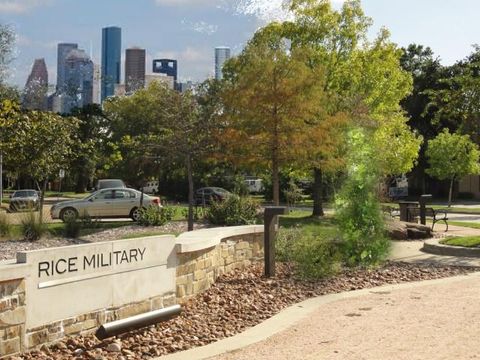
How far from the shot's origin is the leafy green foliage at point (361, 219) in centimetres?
1161

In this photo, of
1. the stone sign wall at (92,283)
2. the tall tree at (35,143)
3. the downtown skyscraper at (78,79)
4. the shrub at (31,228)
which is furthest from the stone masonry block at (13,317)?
the downtown skyscraper at (78,79)

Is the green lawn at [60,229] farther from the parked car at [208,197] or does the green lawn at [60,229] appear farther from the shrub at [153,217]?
the parked car at [208,197]

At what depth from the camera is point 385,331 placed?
277 inches

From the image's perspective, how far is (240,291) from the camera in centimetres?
923

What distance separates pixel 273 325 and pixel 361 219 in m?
4.61

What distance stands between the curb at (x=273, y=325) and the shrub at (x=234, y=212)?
353 inches

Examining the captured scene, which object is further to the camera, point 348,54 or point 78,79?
point 78,79

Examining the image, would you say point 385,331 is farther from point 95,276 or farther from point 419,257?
point 419,257

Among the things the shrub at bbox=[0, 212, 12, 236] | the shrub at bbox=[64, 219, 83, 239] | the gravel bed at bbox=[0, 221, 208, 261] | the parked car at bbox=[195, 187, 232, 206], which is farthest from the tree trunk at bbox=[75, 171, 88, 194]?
the shrub at bbox=[0, 212, 12, 236]

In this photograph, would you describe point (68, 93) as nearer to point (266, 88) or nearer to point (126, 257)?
point (266, 88)

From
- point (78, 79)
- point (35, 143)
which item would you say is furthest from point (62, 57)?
point (35, 143)

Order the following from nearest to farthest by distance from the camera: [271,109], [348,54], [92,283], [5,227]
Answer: [92,283], [5,227], [271,109], [348,54]

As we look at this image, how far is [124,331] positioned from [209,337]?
3.31ft

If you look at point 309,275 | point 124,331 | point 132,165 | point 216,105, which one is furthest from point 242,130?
point 124,331
